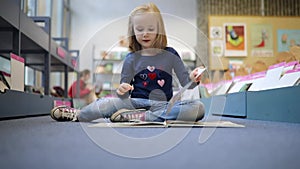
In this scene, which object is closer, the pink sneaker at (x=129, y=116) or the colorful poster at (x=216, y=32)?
the pink sneaker at (x=129, y=116)

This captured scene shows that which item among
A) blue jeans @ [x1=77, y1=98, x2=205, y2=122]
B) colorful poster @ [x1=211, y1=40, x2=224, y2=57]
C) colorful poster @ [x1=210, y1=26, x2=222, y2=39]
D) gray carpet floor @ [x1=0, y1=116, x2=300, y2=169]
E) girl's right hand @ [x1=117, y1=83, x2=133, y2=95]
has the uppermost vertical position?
colorful poster @ [x1=210, y1=26, x2=222, y2=39]

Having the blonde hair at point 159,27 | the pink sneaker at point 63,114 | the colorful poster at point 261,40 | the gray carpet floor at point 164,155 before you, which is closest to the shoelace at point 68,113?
the pink sneaker at point 63,114

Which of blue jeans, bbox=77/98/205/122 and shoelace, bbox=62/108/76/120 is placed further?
shoelace, bbox=62/108/76/120

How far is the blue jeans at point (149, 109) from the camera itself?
1033mm

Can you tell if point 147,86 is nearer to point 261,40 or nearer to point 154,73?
point 154,73

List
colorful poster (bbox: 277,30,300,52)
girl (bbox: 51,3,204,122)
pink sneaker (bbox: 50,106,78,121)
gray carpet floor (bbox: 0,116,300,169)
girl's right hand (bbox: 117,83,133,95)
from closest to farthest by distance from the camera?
1. gray carpet floor (bbox: 0,116,300,169)
2. girl's right hand (bbox: 117,83,133,95)
3. girl (bbox: 51,3,204,122)
4. pink sneaker (bbox: 50,106,78,121)
5. colorful poster (bbox: 277,30,300,52)

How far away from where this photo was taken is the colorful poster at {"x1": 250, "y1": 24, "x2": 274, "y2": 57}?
3.55 m

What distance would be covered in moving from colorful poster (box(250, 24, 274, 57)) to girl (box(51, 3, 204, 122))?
2.68 m

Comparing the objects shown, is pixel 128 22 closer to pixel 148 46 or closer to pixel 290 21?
pixel 148 46

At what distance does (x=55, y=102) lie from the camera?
7.08 feet

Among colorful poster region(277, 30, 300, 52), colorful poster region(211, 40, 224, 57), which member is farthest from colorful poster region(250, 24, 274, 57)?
colorful poster region(211, 40, 224, 57)

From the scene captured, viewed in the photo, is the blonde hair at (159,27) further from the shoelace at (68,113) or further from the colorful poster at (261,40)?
the colorful poster at (261,40)

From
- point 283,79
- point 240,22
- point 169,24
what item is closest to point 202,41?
point 240,22

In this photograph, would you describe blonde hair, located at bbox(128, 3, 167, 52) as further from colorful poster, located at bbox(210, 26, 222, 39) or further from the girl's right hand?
colorful poster, located at bbox(210, 26, 222, 39)
